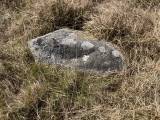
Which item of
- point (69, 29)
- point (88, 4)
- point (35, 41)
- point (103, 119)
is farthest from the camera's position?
point (88, 4)

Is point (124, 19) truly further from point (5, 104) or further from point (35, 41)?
point (5, 104)

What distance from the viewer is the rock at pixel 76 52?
3.20 metres

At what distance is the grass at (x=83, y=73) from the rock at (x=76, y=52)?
0.09m

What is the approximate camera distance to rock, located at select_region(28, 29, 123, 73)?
3203 millimetres

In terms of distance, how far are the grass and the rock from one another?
0.09 meters

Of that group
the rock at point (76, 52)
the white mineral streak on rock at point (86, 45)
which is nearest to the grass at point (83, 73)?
the rock at point (76, 52)

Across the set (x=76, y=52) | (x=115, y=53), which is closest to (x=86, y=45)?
(x=76, y=52)

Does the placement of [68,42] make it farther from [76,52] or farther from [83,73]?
[83,73]

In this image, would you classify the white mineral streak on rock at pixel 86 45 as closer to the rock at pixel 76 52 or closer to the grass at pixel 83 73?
the rock at pixel 76 52

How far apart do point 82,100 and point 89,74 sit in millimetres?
Answer: 304

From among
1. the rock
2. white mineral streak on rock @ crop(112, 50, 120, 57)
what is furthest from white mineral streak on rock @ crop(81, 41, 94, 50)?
white mineral streak on rock @ crop(112, 50, 120, 57)

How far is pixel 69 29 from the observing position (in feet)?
12.0

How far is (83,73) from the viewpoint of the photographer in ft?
10.3

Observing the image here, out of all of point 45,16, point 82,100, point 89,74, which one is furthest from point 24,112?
point 45,16
